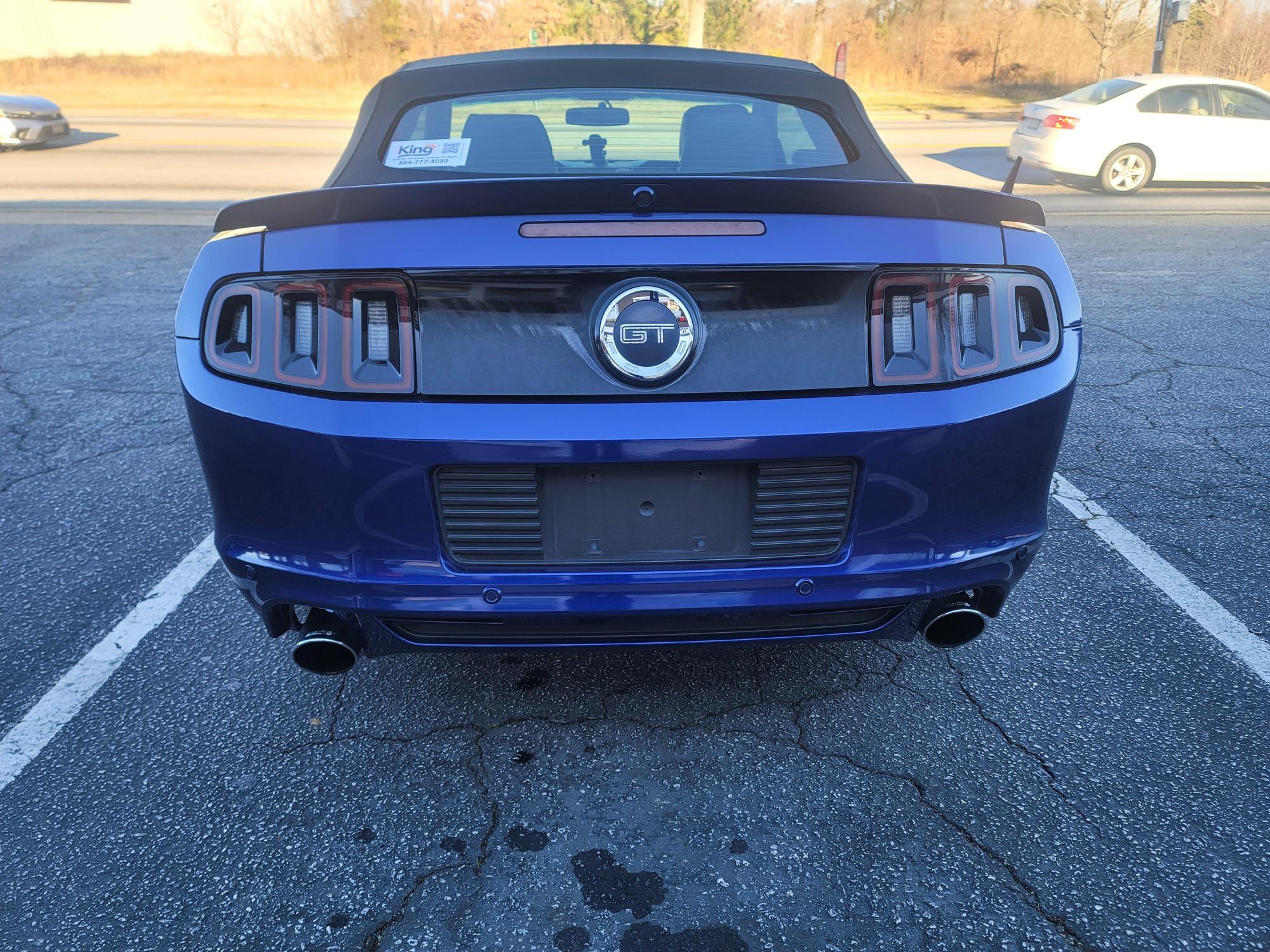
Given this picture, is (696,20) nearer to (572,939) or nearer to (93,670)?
(93,670)

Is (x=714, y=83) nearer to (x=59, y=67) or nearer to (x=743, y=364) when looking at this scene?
(x=743, y=364)

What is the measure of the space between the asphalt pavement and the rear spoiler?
40.2 inches

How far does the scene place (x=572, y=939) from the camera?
181 centimetres

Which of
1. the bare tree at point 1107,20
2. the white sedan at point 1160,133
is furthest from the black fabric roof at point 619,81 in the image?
the bare tree at point 1107,20

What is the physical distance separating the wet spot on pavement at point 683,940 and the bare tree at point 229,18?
47.9m

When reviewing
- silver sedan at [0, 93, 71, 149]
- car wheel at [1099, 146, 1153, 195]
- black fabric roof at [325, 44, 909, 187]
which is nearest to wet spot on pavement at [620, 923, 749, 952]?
black fabric roof at [325, 44, 909, 187]

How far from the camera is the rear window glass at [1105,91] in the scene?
488 inches

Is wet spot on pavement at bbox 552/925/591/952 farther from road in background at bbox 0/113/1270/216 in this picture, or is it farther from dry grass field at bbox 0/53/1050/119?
dry grass field at bbox 0/53/1050/119

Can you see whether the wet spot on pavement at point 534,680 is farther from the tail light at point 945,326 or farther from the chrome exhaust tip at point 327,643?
the tail light at point 945,326

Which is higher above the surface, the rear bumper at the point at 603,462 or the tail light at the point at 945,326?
the tail light at the point at 945,326

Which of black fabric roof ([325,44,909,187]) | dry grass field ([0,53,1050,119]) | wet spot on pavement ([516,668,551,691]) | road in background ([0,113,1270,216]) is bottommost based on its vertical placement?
dry grass field ([0,53,1050,119])

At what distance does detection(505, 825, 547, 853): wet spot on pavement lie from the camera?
2.05 meters

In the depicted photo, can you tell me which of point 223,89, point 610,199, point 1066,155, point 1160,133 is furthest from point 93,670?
point 223,89

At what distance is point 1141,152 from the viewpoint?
12.5 m
